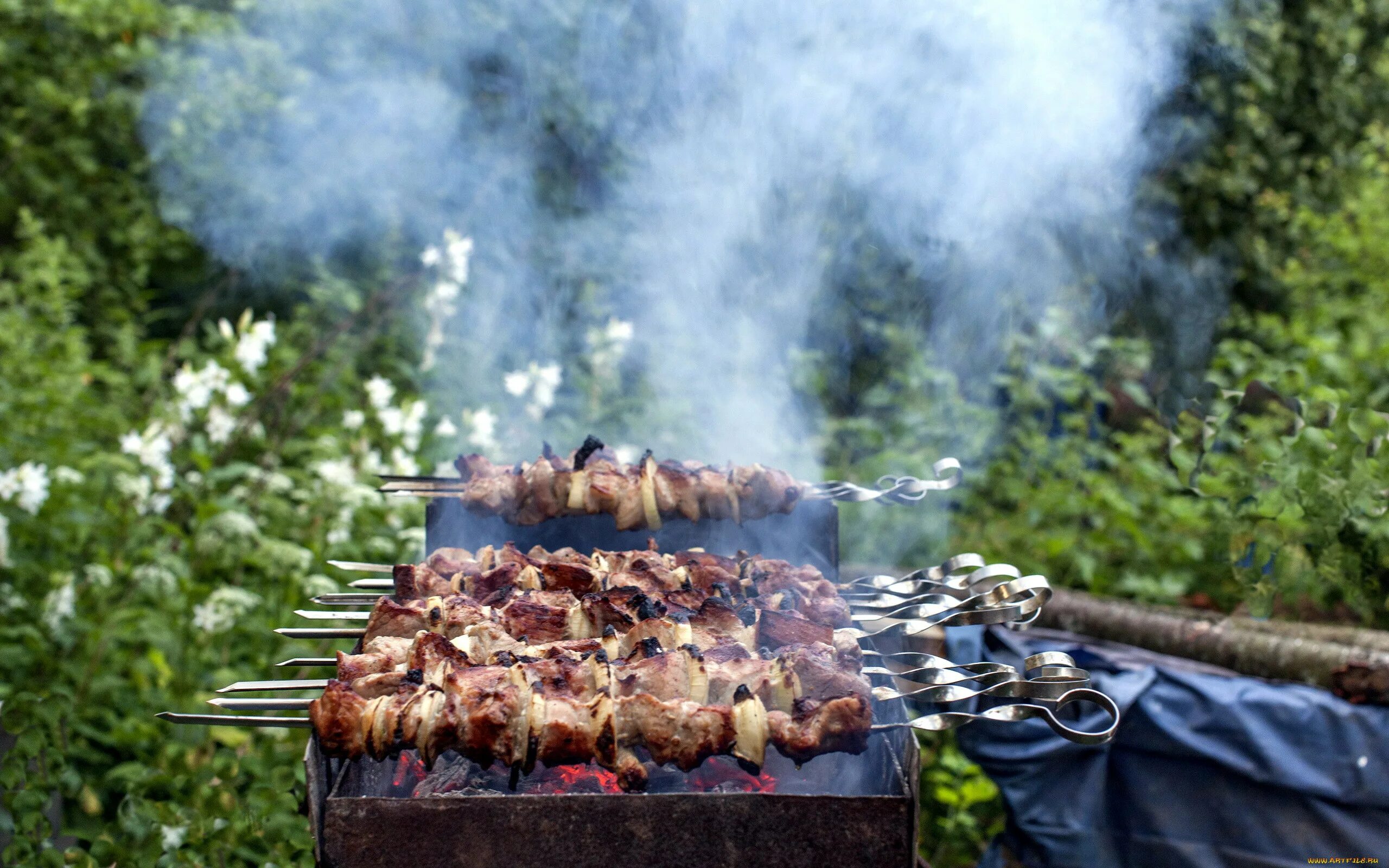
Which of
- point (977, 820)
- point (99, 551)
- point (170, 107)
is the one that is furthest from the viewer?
point (170, 107)

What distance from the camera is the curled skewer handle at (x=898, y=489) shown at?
9.62 ft

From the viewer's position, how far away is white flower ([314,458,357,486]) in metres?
4.56

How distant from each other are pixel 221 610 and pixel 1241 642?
4.15 meters

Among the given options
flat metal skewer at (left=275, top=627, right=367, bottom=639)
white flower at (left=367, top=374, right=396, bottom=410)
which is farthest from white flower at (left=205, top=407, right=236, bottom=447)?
flat metal skewer at (left=275, top=627, right=367, bottom=639)

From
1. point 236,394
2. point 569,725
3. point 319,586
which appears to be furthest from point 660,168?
point 569,725

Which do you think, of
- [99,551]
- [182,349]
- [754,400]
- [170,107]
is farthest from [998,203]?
[170,107]

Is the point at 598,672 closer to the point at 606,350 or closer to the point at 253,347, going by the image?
the point at 253,347

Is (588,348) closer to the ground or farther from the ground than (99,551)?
farther from the ground

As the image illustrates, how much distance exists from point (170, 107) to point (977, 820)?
7932 mm

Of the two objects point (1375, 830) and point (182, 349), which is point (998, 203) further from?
point (182, 349)

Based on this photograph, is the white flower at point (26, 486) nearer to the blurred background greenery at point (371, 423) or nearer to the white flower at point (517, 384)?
the blurred background greenery at point (371, 423)

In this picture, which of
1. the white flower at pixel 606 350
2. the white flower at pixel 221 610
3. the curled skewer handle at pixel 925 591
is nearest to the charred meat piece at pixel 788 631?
the curled skewer handle at pixel 925 591

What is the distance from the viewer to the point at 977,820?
15.5ft

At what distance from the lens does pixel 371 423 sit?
582 cm
